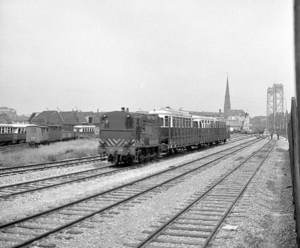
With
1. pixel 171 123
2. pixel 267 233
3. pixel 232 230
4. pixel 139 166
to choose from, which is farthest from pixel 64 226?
pixel 171 123

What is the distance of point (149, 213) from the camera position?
790 cm

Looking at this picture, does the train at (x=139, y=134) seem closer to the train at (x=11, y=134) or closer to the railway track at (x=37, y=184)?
the railway track at (x=37, y=184)

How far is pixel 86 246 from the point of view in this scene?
5648mm

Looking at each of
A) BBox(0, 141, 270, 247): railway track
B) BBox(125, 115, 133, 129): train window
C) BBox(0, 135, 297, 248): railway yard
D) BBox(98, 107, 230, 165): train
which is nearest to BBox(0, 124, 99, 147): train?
BBox(98, 107, 230, 165): train

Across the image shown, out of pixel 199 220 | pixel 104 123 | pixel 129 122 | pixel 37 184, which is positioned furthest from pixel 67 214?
pixel 104 123

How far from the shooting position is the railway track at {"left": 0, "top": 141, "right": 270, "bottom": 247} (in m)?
6.09

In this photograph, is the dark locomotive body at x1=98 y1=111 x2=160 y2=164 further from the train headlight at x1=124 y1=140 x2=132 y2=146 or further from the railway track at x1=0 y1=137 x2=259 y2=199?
the railway track at x1=0 y1=137 x2=259 y2=199

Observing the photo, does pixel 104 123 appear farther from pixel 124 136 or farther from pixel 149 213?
pixel 149 213

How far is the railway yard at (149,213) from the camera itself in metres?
5.99

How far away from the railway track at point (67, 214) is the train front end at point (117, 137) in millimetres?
5040

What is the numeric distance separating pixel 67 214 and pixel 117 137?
9743 millimetres

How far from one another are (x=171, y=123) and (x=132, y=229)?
15.7 meters

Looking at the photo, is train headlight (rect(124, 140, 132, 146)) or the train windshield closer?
train headlight (rect(124, 140, 132, 146))

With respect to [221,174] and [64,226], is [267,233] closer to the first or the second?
[64,226]
